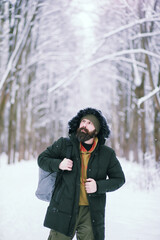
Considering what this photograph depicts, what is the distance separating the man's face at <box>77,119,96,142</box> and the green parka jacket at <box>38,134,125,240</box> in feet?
0.25

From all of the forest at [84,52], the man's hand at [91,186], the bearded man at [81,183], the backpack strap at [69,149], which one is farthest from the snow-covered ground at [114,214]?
the backpack strap at [69,149]

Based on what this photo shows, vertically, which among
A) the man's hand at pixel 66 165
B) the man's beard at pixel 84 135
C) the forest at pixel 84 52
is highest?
the forest at pixel 84 52

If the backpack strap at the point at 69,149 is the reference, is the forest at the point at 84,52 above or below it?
above

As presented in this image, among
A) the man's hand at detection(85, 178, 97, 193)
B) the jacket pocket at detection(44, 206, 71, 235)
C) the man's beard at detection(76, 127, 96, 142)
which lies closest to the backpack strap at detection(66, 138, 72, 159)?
the man's beard at detection(76, 127, 96, 142)

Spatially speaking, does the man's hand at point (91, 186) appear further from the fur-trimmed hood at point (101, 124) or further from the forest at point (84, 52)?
the forest at point (84, 52)

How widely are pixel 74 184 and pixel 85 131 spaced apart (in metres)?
0.50

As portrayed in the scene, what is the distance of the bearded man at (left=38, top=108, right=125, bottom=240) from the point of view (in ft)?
8.10

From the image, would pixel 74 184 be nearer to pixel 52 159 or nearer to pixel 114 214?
pixel 52 159

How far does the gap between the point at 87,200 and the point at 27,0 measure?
27.1 ft

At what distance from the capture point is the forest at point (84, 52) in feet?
24.4

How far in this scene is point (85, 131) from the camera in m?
2.63

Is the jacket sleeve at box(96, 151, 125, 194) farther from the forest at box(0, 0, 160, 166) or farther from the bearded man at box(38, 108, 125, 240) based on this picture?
the forest at box(0, 0, 160, 166)

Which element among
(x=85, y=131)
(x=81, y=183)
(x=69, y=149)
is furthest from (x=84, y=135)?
(x=81, y=183)

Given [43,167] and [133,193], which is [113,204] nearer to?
[133,193]
